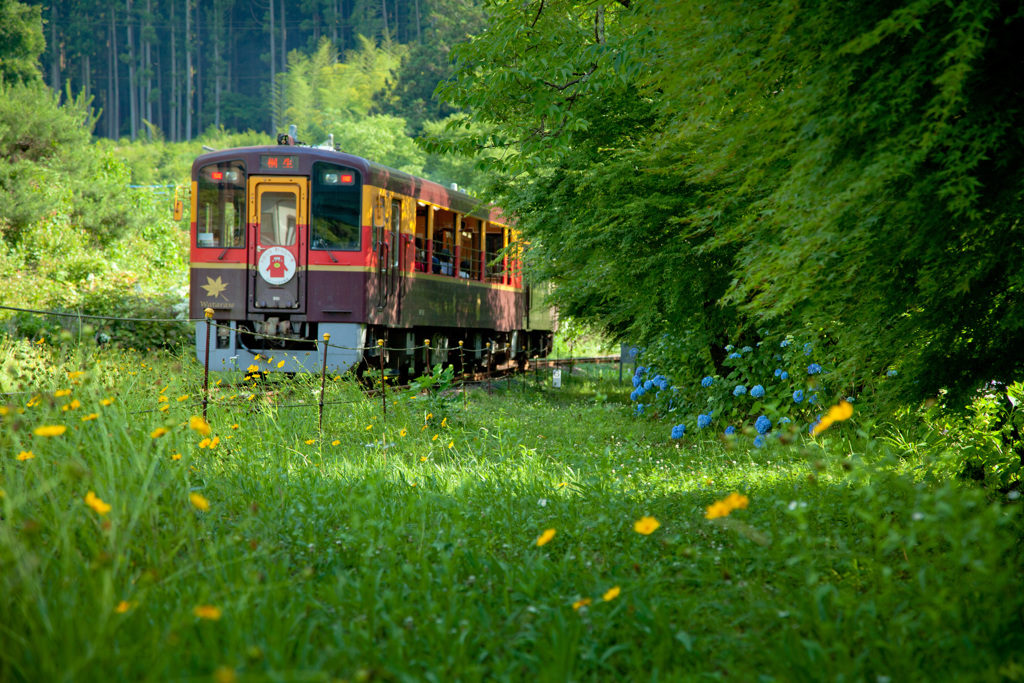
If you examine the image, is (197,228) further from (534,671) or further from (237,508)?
(534,671)

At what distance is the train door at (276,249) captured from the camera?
34.1ft

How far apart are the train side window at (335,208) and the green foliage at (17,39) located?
18871 millimetres

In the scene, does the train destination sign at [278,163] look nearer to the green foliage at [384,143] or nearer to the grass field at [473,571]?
the grass field at [473,571]

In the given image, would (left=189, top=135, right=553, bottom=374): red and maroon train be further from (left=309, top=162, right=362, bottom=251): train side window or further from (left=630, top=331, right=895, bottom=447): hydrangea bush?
(left=630, top=331, right=895, bottom=447): hydrangea bush

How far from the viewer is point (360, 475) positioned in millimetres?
4727

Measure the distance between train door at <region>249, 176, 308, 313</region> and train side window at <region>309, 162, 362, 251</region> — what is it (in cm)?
17

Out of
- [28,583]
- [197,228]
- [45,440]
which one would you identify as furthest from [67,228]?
[28,583]

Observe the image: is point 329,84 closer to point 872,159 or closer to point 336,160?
point 336,160

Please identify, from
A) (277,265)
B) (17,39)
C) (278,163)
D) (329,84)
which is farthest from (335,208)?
(329,84)

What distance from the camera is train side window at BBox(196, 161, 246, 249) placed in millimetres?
10406

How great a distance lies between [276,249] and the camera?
10438 mm

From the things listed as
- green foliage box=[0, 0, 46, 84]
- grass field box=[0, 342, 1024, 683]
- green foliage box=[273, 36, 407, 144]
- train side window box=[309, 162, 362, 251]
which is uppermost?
green foliage box=[273, 36, 407, 144]

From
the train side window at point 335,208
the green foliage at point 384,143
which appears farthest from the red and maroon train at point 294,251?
the green foliage at point 384,143

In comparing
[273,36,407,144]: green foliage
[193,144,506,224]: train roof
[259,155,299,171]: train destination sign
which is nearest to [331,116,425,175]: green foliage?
[273,36,407,144]: green foliage
